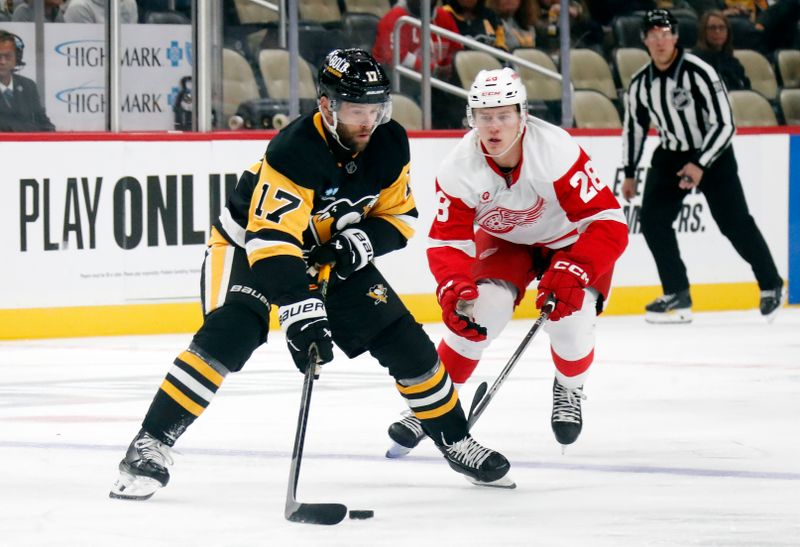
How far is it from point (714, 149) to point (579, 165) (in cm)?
379

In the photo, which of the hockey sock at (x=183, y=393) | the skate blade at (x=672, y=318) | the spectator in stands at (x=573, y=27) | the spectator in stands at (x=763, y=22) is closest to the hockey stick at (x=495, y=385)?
the hockey sock at (x=183, y=393)

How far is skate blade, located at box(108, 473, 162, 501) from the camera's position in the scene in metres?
3.64

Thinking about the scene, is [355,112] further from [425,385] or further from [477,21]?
[477,21]

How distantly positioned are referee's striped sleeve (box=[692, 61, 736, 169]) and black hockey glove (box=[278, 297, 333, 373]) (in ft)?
15.5

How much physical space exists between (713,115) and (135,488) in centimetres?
490

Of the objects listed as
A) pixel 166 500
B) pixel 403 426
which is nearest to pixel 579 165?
pixel 403 426

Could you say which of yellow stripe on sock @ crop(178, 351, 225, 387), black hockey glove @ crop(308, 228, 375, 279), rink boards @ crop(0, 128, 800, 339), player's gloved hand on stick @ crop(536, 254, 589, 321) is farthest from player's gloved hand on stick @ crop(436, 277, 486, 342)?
rink boards @ crop(0, 128, 800, 339)

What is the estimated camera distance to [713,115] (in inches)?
310

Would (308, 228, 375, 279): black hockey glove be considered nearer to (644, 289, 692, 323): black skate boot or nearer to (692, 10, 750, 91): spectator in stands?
(644, 289, 692, 323): black skate boot

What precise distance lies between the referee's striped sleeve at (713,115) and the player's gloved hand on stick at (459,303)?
400 cm

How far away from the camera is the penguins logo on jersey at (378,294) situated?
376 cm

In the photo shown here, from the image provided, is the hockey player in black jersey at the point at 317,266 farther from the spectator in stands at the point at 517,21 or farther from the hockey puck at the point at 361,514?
the spectator in stands at the point at 517,21

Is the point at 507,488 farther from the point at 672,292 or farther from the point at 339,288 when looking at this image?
the point at 672,292

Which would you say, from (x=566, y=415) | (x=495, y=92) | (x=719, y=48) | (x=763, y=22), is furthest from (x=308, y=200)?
(x=763, y=22)
